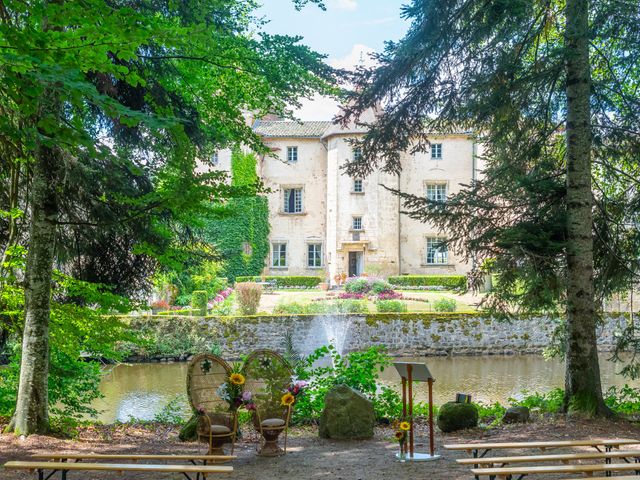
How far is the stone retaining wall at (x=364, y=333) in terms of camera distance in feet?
58.4

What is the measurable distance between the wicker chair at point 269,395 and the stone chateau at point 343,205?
940 inches

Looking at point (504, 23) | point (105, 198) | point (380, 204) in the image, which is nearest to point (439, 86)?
point (504, 23)

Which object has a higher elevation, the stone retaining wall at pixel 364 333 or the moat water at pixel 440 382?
the stone retaining wall at pixel 364 333

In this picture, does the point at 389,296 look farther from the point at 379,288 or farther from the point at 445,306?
the point at 445,306

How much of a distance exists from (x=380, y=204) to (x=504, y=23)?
22994 millimetres

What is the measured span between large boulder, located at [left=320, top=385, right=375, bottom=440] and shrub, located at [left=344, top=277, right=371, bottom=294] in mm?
18578

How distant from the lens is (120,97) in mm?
7598

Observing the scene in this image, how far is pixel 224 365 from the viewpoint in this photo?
246 inches

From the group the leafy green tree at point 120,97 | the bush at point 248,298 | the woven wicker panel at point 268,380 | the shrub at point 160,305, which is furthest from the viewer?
the shrub at point 160,305

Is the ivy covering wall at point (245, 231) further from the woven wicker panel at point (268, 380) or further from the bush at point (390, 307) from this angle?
the woven wicker panel at point (268, 380)

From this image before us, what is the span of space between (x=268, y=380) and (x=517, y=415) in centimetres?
290

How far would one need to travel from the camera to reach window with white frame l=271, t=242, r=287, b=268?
104ft

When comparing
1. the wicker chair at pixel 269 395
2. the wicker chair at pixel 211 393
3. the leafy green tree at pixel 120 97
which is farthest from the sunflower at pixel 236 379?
the leafy green tree at pixel 120 97

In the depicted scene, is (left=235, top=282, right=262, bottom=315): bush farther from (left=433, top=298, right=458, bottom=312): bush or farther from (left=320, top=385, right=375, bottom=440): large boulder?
(left=320, top=385, right=375, bottom=440): large boulder
